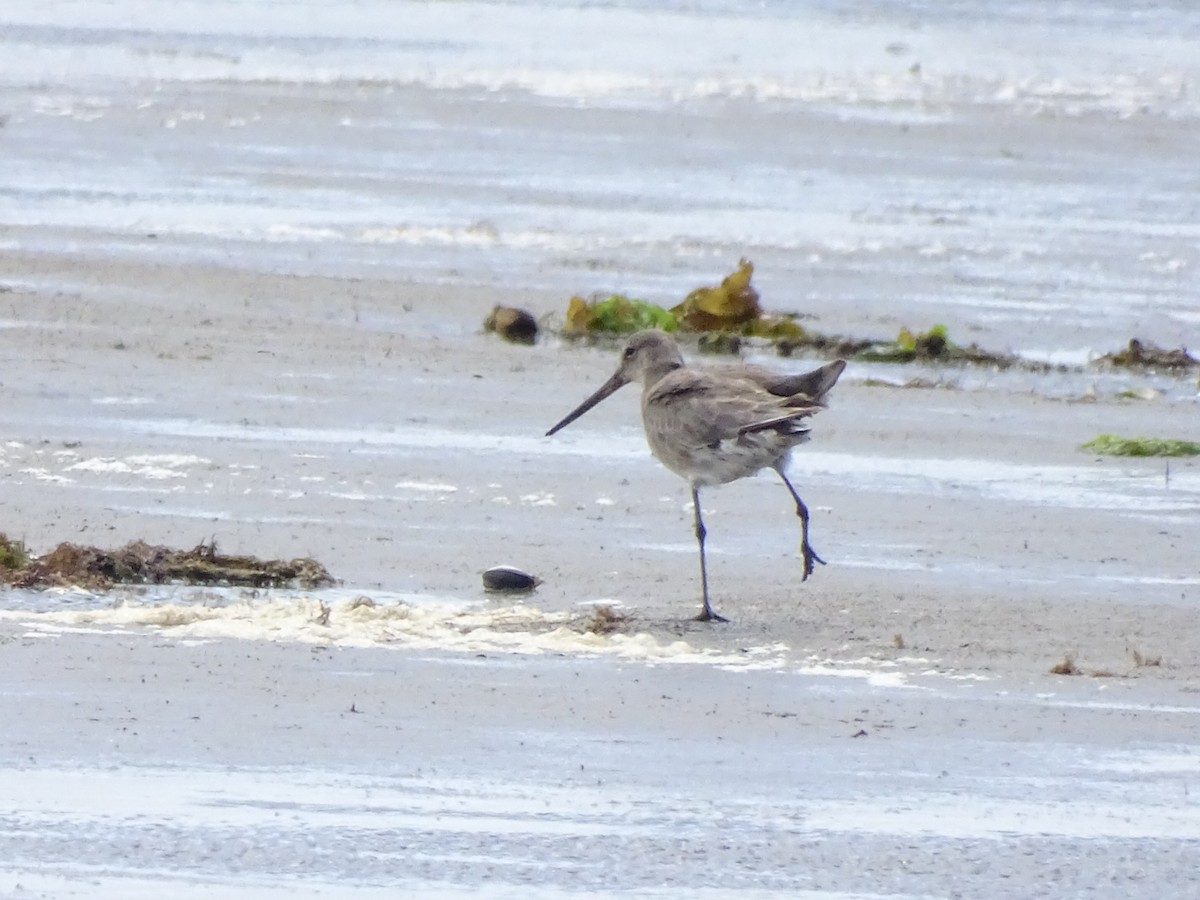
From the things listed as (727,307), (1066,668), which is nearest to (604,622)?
(1066,668)

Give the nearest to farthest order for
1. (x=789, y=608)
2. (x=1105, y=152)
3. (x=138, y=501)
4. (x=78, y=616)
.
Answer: (x=78, y=616) → (x=789, y=608) → (x=138, y=501) → (x=1105, y=152)

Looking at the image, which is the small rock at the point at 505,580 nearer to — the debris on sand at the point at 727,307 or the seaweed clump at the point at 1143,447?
the seaweed clump at the point at 1143,447

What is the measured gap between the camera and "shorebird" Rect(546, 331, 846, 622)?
8203 mm

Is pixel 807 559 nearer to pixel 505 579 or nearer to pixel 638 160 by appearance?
pixel 505 579

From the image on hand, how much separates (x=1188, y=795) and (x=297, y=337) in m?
7.72

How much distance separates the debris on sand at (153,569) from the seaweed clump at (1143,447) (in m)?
4.16

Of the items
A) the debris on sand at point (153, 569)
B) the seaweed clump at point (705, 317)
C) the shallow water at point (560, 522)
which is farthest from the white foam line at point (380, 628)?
the seaweed clump at point (705, 317)

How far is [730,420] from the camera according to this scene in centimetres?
824

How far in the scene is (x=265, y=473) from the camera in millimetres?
9633

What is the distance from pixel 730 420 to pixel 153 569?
1896 mm

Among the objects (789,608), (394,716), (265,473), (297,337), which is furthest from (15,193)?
(394,716)

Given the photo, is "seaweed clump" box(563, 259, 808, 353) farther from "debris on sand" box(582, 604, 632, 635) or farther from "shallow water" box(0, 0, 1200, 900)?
"debris on sand" box(582, 604, 632, 635)

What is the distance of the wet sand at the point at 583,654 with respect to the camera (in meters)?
5.29

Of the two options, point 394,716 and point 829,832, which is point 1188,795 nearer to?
point 829,832
